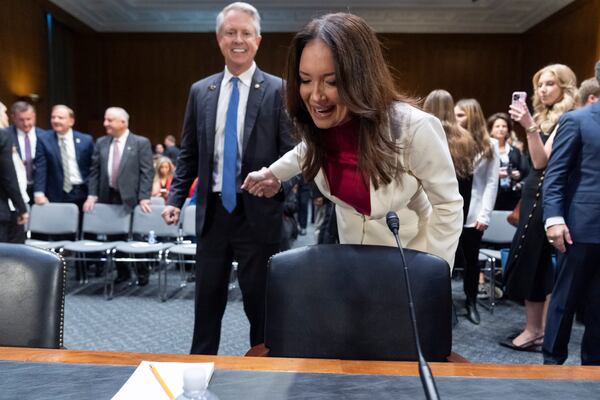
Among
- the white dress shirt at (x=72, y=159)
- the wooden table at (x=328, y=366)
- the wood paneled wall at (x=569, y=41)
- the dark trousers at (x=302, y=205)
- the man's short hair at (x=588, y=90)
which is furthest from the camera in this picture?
the wood paneled wall at (x=569, y=41)

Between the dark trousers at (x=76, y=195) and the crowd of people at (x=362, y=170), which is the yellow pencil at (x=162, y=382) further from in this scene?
the dark trousers at (x=76, y=195)

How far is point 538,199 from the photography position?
2699 mm

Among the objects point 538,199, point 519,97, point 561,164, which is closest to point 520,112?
point 519,97

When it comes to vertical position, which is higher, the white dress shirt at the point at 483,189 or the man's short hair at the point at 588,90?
the man's short hair at the point at 588,90

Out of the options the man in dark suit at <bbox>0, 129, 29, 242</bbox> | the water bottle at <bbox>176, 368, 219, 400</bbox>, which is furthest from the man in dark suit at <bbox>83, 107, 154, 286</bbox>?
the water bottle at <bbox>176, 368, 219, 400</bbox>

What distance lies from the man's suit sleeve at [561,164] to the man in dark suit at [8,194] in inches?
129

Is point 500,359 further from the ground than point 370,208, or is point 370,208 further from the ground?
point 370,208

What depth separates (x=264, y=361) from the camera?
1.00 metres

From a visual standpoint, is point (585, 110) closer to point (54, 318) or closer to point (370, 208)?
point (370, 208)

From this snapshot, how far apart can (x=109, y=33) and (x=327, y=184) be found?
11518 millimetres

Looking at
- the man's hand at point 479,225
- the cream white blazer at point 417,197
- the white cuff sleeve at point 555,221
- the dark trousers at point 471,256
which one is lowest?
the dark trousers at point 471,256

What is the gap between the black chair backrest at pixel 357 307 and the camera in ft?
3.99

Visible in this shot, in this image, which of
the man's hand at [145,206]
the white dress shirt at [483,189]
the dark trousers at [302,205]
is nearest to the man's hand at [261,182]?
the white dress shirt at [483,189]

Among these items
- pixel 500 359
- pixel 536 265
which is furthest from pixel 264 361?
pixel 500 359
